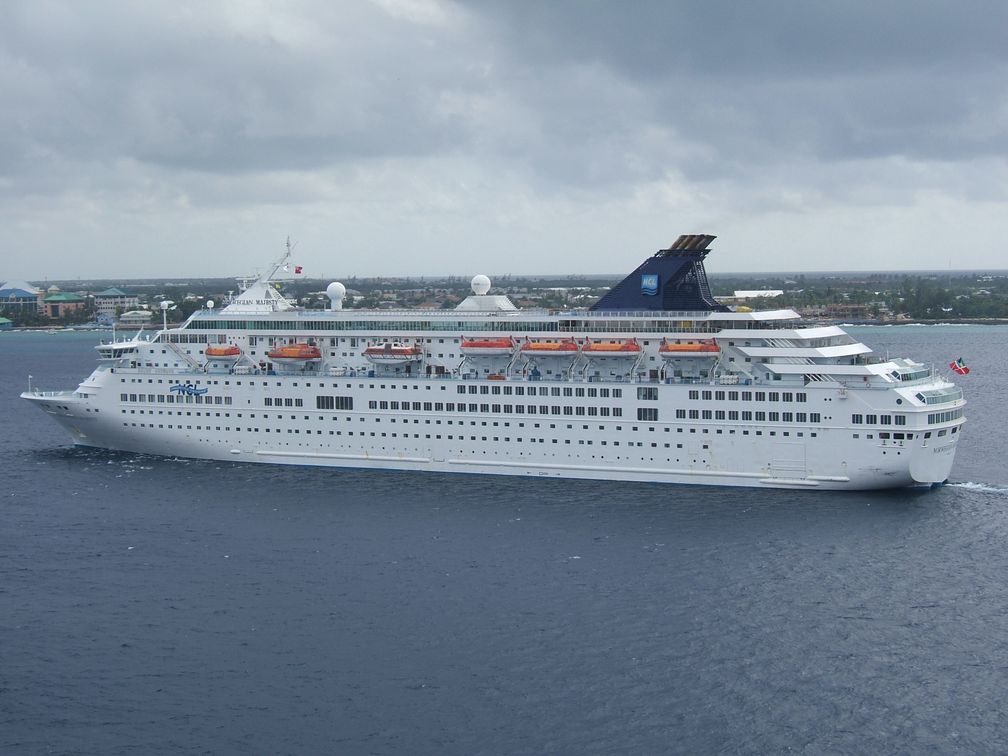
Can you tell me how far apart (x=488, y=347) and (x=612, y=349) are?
4704 millimetres

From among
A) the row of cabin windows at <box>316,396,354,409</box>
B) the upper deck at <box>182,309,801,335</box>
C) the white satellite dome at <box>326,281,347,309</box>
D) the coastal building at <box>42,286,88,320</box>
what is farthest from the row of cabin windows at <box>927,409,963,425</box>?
the coastal building at <box>42,286,88,320</box>

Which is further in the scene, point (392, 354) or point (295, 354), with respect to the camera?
point (295, 354)

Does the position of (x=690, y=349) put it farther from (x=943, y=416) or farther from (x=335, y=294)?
(x=335, y=294)

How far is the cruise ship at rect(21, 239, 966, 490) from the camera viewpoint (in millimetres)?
36312

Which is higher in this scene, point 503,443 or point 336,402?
point 336,402

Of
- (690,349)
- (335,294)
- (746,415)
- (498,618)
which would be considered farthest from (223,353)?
(498,618)

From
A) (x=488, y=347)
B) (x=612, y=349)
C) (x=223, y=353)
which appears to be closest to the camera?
(x=612, y=349)

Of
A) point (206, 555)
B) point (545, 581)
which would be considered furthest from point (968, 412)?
point (206, 555)

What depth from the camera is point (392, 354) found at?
4112 centimetres

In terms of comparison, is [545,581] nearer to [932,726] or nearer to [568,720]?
[568,720]

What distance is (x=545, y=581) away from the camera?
1103 inches

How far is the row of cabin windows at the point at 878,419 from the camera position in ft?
116

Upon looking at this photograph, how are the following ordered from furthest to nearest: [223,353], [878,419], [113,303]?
[113,303]
[223,353]
[878,419]

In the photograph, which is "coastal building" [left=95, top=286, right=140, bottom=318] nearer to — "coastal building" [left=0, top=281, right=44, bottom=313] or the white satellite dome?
"coastal building" [left=0, top=281, right=44, bottom=313]
